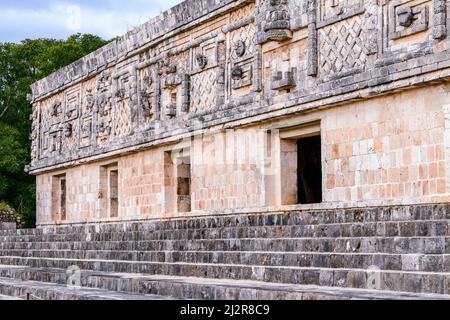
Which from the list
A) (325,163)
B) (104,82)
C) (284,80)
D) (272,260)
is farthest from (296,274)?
(104,82)

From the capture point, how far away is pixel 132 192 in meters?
16.6

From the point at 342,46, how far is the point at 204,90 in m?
4.01

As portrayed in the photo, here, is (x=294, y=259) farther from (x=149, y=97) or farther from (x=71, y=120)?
(x=71, y=120)

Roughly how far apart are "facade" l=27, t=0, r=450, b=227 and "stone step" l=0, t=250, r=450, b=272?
77.4 inches

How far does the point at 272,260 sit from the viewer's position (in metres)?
7.90

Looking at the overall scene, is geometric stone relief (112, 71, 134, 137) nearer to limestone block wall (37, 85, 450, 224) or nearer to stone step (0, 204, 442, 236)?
limestone block wall (37, 85, 450, 224)

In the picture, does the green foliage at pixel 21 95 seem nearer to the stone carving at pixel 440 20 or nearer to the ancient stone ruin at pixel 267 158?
the ancient stone ruin at pixel 267 158

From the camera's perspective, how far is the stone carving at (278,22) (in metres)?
11.6

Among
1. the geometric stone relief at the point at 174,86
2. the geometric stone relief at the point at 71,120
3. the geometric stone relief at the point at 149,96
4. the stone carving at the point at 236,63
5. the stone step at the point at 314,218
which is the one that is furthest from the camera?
the geometric stone relief at the point at 71,120

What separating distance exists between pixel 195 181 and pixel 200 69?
2.01 m

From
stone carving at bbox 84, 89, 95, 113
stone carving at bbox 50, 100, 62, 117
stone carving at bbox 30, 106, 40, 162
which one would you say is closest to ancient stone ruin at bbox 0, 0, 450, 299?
stone carving at bbox 84, 89, 95, 113

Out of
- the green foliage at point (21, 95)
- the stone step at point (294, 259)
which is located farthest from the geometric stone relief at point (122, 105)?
the green foliage at point (21, 95)

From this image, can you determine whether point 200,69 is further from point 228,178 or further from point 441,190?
point 441,190
